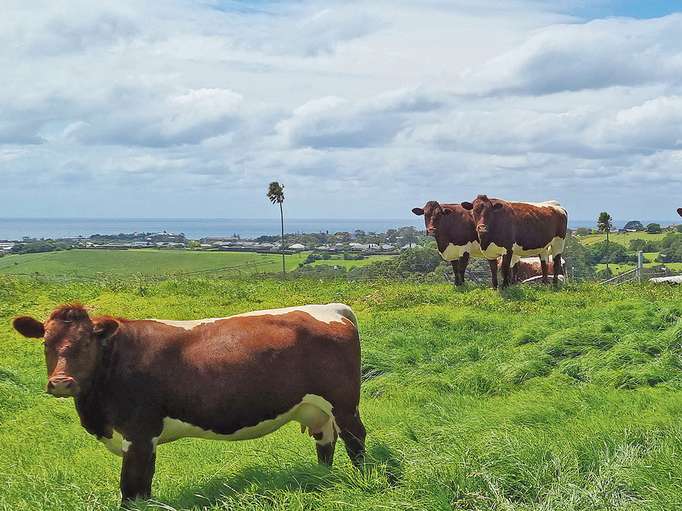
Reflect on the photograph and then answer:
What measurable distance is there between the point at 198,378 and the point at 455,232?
14.7 metres

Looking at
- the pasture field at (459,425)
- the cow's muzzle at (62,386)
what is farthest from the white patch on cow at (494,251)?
the cow's muzzle at (62,386)

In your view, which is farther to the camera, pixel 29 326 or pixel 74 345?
pixel 29 326

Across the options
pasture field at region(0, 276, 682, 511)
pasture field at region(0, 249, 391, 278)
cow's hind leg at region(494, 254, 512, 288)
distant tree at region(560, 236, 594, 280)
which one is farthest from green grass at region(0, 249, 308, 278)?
pasture field at region(0, 276, 682, 511)

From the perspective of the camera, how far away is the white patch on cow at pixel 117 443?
610cm

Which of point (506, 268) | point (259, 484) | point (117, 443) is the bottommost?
point (259, 484)

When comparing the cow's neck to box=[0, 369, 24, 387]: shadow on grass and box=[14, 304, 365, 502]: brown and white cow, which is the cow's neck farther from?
box=[0, 369, 24, 387]: shadow on grass

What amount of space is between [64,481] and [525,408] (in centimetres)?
519

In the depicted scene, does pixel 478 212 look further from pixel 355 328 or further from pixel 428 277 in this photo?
pixel 355 328

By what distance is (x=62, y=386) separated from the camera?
5750 millimetres

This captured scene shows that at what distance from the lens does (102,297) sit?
64.2ft

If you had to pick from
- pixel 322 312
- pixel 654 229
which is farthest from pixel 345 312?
pixel 654 229

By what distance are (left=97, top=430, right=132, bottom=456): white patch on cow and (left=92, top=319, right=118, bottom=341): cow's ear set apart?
81 centimetres

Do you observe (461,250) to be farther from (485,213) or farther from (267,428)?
(267,428)

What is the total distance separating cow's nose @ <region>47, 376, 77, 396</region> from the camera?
5730 millimetres
